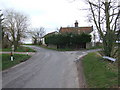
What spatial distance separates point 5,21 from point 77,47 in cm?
2122

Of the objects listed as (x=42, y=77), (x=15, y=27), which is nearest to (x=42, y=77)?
(x=42, y=77)

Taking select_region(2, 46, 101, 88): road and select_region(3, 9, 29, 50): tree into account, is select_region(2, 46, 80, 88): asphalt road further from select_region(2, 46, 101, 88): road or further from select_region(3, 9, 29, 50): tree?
select_region(3, 9, 29, 50): tree

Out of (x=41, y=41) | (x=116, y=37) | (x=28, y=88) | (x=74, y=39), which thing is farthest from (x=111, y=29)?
(x=41, y=41)

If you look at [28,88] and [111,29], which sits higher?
[111,29]

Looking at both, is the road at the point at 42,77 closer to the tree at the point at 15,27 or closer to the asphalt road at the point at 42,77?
the asphalt road at the point at 42,77

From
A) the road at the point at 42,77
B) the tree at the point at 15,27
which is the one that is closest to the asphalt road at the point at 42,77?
the road at the point at 42,77

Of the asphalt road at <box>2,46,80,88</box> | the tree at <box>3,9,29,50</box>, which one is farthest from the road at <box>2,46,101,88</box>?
the tree at <box>3,9,29,50</box>

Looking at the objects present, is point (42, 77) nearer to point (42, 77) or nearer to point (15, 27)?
point (42, 77)

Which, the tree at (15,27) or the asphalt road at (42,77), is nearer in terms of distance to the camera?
the asphalt road at (42,77)

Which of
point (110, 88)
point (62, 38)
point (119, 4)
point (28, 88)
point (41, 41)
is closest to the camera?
point (110, 88)

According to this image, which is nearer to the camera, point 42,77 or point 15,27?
point 42,77

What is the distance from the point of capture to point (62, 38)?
4147 centimetres

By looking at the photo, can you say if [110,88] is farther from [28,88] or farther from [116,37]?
[116,37]

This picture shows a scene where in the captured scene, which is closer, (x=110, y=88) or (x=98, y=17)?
(x=110, y=88)
